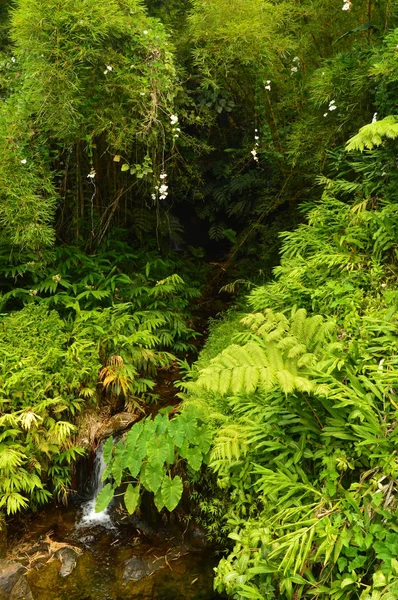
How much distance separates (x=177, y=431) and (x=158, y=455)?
0.24 meters

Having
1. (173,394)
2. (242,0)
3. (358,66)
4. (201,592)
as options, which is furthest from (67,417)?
(242,0)

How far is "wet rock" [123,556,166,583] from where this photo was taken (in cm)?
373

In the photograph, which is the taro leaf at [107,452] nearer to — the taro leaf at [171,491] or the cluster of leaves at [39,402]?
the taro leaf at [171,491]

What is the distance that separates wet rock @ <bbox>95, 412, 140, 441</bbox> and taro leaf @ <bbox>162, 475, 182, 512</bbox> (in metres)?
1.35

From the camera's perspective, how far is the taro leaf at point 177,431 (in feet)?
11.7

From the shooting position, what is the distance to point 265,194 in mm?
6957

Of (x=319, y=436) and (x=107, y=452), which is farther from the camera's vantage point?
(x=107, y=452)

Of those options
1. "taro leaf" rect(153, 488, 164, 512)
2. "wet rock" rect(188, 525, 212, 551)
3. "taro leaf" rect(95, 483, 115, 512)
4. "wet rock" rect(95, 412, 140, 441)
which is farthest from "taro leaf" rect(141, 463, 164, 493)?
"wet rock" rect(95, 412, 140, 441)

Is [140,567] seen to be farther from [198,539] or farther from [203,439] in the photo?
[203,439]

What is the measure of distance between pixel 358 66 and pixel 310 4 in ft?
4.65

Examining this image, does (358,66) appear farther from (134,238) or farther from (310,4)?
(134,238)

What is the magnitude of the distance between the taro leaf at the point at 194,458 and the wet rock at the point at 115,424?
1.39 meters

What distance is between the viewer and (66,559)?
3.93 meters

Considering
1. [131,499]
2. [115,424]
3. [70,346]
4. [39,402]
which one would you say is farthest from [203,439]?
[70,346]
